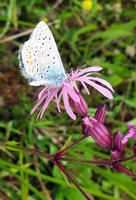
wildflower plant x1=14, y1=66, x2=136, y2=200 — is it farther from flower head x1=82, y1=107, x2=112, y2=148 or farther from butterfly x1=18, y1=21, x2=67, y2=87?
butterfly x1=18, y1=21, x2=67, y2=87

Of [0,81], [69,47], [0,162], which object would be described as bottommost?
[0,162]

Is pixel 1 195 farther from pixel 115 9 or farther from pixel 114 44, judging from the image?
pixel 115 9

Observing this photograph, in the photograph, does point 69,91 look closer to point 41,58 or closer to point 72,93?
point 72,93

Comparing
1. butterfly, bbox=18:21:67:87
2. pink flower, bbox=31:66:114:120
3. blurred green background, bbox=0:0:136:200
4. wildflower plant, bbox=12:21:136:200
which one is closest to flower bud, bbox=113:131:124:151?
wildflower plant, bbox=12:21:136:200

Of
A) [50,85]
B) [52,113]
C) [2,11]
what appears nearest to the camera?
[50,85]

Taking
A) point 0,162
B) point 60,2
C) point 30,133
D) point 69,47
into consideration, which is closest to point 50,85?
point 0,162

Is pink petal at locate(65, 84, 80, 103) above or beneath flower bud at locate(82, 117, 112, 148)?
above

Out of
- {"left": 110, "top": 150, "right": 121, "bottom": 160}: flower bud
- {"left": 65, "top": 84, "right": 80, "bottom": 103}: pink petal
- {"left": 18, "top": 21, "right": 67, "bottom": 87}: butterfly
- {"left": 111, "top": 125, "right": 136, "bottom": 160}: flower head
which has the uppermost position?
{"left": 18, "top": 21, "right": 67, "bottom": 87}: butterfly

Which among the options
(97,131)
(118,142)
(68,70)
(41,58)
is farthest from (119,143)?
(68,70)

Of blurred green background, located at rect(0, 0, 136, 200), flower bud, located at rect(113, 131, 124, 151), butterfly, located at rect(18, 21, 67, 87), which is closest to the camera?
butterfly, located at rect(18, 21, 67, 87)
